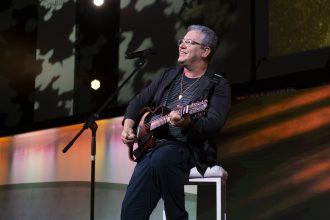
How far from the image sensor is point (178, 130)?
6.64 ft

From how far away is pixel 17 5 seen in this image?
4.66m

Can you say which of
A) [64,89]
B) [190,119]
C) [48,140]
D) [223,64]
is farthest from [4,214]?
[190,119]

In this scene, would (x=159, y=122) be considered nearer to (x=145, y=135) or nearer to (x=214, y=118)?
(x=145, y=135)

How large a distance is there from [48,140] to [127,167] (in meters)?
0.97

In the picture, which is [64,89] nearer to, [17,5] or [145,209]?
[17,5]

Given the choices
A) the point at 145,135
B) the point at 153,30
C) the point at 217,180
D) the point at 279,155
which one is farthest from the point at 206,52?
the point at 153,30

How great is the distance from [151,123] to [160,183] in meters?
0.28

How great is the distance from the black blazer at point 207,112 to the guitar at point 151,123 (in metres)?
0.05

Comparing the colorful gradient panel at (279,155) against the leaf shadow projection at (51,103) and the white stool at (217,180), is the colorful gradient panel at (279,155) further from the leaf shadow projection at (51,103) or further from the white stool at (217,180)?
the leaf shadow projection at (51,103)

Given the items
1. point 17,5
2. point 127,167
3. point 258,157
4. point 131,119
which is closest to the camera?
point 131,119

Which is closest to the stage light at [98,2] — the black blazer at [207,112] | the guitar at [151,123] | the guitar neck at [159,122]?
the black blazer at [207,112]

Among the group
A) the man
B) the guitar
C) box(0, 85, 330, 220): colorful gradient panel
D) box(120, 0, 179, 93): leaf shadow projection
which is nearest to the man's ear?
the man

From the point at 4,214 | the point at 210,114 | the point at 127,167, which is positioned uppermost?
the point at 210,114

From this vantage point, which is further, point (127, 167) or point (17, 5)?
point (17, 5)
